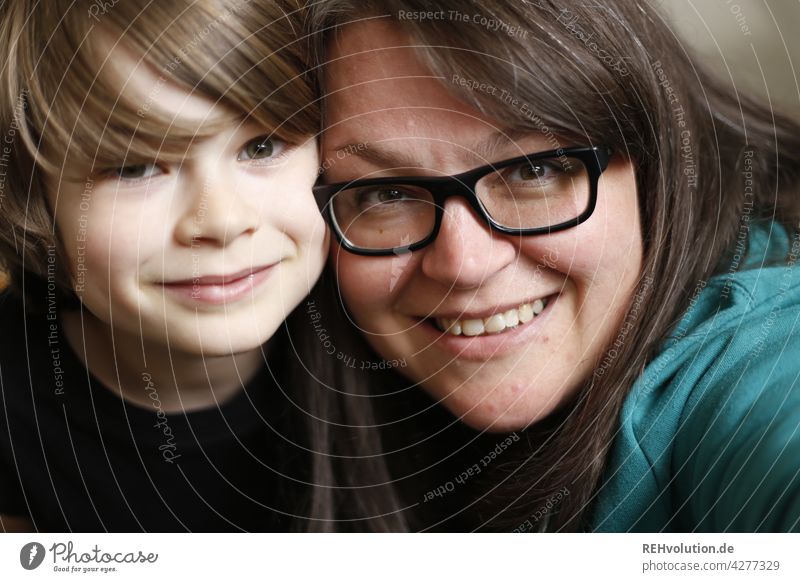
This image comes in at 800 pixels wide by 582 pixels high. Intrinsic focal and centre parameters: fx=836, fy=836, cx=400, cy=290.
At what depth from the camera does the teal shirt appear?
1.63 feet

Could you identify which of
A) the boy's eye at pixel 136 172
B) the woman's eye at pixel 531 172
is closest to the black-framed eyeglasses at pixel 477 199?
the woman's eye at pixel 531 172

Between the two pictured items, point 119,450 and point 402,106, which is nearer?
point 402,106

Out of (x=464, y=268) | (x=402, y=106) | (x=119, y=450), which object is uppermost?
(x=402, y=106)

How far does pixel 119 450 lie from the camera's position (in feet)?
1.99

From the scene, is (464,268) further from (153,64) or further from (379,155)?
(153,64)

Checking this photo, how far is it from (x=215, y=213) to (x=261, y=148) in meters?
0.05

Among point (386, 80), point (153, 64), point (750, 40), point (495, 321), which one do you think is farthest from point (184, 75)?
point (750, 40)

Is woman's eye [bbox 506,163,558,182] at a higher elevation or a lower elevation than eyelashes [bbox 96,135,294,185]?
lower

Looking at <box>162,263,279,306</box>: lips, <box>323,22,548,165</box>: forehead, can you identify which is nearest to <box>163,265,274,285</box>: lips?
<box>162,263,279,306</box>: lips

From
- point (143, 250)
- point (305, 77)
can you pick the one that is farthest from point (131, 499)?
point (305, 77)

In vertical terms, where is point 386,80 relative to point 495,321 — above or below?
above

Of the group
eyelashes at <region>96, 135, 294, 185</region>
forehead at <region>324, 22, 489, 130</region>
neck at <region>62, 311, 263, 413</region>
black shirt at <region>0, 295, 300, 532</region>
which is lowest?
black shirt at <region>0, 295, 300, 532</region>

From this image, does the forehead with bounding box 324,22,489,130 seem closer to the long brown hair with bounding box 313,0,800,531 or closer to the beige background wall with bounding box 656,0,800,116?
the long brown hair with bounding box 313,0,800,531
